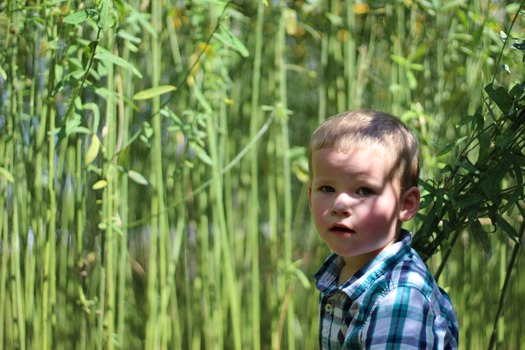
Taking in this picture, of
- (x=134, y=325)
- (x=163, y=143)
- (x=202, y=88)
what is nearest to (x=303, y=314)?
(x=134, y=325)

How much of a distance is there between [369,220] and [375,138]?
103mm

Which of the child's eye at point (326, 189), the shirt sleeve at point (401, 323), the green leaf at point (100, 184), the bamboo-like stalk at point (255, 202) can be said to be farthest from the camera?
the bamboo-like stalk at point (255, 202)

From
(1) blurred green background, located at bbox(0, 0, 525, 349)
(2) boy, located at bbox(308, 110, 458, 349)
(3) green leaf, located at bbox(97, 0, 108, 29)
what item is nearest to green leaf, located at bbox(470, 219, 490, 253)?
(1) blurred green background, located at bbox(0, 0, 525, 349)

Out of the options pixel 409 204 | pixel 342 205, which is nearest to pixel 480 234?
pixel 409 204

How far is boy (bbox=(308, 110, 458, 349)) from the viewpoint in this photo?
3.33ft

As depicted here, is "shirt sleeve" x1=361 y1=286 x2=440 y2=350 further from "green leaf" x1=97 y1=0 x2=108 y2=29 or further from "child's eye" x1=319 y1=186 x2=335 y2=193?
"green leaf" x1=97 y1=0 x2=108 y2=29

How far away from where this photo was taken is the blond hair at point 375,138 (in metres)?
1.05

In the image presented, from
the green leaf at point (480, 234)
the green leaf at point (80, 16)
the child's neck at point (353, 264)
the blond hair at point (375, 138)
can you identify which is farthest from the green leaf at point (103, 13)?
the green leaf at point (480, 234)

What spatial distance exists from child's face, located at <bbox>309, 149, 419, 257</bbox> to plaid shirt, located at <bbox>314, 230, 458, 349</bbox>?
30 millimetres

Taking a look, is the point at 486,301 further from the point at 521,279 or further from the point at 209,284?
the point at 209,284

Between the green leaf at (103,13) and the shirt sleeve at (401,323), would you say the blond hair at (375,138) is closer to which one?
the shirt sleeve at (401,323)

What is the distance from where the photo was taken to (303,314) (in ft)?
7.98

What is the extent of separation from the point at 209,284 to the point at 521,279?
716 millimetres

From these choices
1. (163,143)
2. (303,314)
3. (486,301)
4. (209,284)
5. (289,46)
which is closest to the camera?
(209,284)
